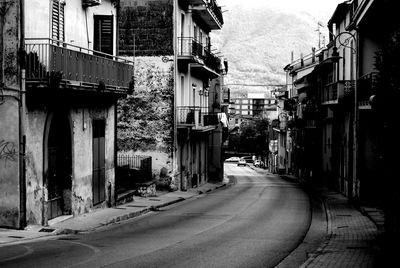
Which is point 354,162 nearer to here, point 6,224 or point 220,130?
point 6,224

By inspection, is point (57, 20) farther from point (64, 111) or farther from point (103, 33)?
point (103, 33)

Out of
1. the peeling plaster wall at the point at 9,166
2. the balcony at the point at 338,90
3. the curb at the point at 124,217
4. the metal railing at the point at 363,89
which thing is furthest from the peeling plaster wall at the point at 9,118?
the balcony at the point at 338,90

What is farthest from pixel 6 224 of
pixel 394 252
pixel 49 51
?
pixel 394 252

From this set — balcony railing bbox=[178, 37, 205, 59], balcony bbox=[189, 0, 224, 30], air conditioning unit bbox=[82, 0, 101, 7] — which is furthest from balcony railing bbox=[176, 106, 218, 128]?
air conditioning unit bbox=[82, 0, 101, 7]

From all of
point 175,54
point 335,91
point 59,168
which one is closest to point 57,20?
point 59,168

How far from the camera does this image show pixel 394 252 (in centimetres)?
1439

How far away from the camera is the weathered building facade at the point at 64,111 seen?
18.4 meters

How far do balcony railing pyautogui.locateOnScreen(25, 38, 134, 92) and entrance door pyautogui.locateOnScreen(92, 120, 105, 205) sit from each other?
170cm

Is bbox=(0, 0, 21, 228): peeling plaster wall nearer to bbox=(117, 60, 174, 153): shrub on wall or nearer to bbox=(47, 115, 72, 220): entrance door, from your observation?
bbox=(47, 115, 72, 220): entrance door

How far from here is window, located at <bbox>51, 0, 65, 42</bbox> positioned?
20.6 m

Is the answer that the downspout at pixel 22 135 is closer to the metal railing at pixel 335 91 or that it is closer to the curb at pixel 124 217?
the curb at pixel 124 217

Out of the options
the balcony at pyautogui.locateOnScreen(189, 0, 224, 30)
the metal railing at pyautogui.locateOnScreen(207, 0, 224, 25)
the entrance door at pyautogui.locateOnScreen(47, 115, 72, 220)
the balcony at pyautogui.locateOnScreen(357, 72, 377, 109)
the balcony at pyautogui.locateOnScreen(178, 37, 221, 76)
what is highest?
the metal railing at pyautogui.locateOnScreen(207, 0, 224, 25)

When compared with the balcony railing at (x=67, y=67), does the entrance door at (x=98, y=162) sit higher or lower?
lower

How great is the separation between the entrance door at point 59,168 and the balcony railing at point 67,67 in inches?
61.0
